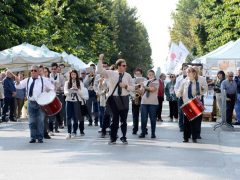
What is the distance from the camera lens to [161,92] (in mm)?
25031

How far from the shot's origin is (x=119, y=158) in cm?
1202

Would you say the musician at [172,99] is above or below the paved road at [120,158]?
above

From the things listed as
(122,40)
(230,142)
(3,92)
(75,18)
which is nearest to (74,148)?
(230,142)

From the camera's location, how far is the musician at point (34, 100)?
599 inches

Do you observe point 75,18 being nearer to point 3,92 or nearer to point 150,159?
point 3,92

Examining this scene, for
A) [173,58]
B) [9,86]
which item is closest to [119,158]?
[9,86]

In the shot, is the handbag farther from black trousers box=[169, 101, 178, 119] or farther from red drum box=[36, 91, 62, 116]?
black trousers box=[169, 101, 178, 119]

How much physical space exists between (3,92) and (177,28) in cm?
8324

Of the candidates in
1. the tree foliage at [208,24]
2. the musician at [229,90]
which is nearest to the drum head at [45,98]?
the musician at [229,90]

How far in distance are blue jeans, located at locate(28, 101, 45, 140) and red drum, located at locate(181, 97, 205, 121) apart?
3.17 metres

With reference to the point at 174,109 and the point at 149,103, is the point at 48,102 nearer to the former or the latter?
the point at 149,103

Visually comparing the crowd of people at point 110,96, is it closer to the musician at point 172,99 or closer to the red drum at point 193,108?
the red drum at point 193,108

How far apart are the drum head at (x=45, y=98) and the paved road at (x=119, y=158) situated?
35.4 inches

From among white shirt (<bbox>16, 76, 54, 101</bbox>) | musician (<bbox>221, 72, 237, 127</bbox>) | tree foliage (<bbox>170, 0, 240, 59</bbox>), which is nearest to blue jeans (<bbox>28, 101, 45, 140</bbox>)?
white shirt (<bbox>16, 76, 54, 101</bbox>)
